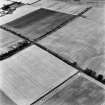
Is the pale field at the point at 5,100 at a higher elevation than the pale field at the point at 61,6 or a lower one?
lower

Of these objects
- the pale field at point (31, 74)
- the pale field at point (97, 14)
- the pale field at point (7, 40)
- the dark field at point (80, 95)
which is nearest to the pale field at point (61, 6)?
the pale field at point (97, 14)

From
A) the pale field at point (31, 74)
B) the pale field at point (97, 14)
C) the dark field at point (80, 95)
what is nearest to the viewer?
the dark field at point (80, 95)

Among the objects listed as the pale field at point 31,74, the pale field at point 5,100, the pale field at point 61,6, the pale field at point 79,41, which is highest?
the pale field at point 61,6

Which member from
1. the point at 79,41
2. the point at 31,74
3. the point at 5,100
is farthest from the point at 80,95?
the point at 79,41

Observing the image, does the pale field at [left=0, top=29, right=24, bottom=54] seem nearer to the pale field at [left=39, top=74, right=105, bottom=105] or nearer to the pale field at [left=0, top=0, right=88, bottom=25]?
the pale field at [left=0, top=0, right=88, bottom=25]

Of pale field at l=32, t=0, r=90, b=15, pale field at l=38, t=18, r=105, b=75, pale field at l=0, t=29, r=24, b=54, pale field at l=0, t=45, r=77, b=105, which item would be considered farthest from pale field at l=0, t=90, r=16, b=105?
pale field at l=32, t=0, r=90, b=15

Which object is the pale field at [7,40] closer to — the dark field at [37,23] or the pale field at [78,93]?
the dark field at [37,23]

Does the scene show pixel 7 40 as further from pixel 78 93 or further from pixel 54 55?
pixel 78 93
